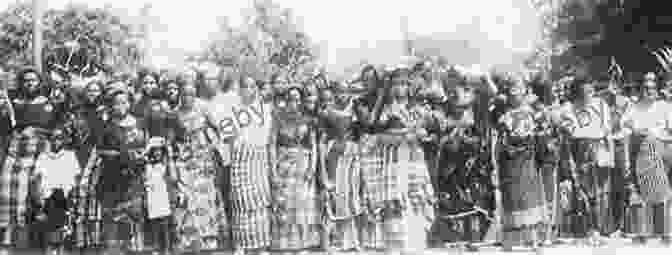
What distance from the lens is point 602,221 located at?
9070 mm

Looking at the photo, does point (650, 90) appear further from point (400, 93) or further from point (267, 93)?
point (267, 93)

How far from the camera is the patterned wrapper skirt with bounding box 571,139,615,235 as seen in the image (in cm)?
898

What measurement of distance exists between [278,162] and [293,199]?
1.29 feet

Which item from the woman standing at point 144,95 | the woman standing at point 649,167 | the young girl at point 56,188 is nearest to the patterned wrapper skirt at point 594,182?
the woman standing at point 649,167

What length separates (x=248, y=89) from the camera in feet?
26.3

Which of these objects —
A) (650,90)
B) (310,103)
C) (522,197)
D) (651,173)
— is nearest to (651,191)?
(651,173)

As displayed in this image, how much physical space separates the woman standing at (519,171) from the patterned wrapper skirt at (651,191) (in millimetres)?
1434

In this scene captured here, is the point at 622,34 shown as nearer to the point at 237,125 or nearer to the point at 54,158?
the point at 237,125

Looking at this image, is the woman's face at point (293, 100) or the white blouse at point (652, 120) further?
the white blouse at point (652, 120)

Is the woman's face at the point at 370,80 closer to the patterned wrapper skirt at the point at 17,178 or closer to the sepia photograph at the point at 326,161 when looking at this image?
the sepia photograph at the point at 326,161

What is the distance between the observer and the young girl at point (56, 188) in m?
7.71

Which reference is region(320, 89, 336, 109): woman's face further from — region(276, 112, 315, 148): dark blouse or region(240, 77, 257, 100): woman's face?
region(240, 77, 257, 100): woman's face

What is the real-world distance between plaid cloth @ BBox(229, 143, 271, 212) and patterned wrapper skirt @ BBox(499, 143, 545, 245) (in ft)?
8.30

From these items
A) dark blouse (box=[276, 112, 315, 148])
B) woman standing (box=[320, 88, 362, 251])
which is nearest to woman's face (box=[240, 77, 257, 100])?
dark blouse (box=[276, 112, 315, 148])
